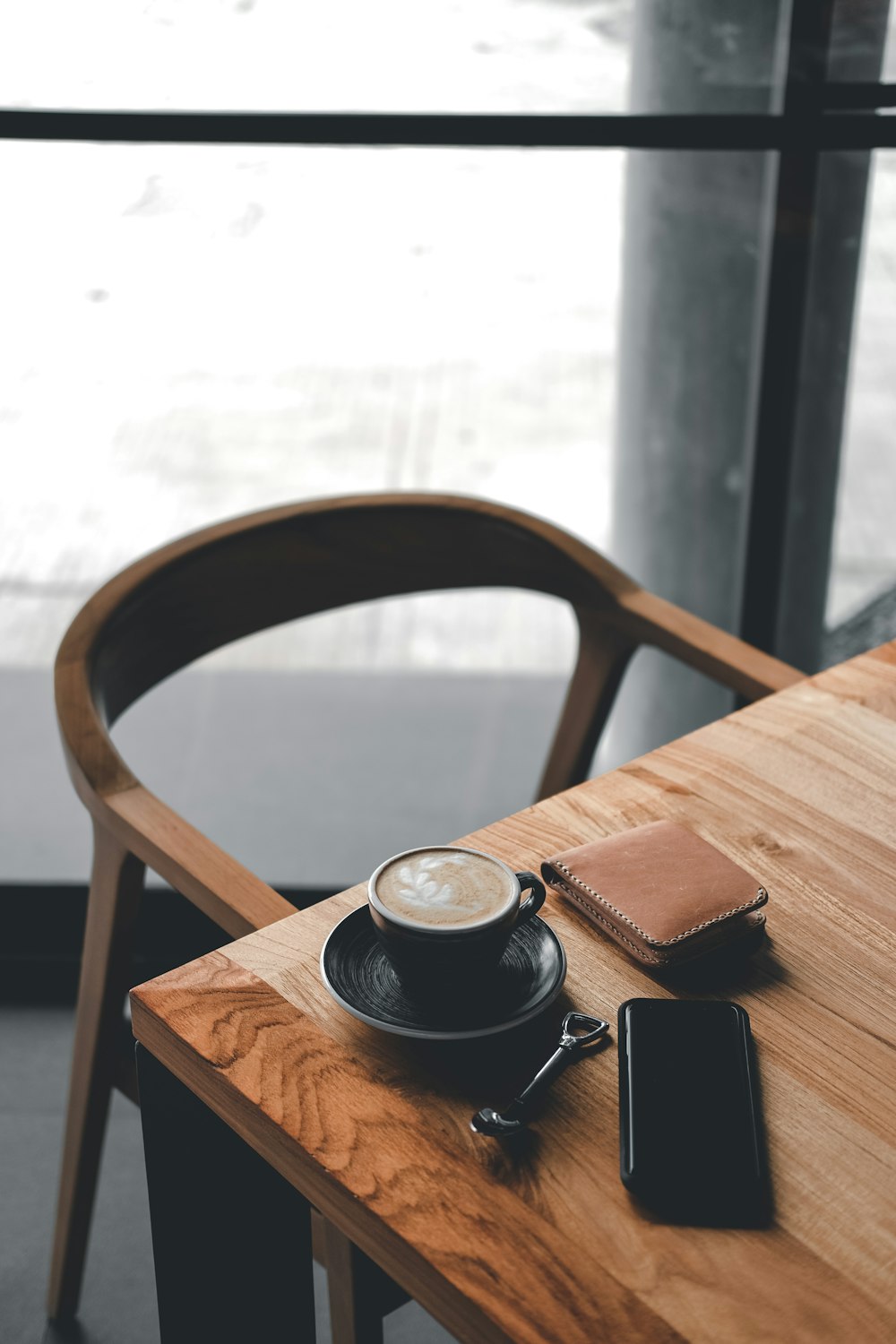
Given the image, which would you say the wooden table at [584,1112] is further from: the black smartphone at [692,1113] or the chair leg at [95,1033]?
the chair leg at [95,1033]

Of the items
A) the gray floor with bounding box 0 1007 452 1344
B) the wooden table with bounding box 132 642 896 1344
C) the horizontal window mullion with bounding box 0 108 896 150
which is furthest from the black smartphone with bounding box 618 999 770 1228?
the horizontal window mullion with bounding box 0 108 896 150

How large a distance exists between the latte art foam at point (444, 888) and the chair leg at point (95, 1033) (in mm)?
432

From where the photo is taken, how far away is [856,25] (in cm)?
149

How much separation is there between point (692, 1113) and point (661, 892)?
16 cm

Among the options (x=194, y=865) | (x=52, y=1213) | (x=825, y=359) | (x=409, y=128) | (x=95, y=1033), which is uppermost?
(x=409, y=128)

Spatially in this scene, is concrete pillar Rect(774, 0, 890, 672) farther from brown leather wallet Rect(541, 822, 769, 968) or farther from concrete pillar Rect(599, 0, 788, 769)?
brown leather wallet Rect(541, 822, 769, 968)

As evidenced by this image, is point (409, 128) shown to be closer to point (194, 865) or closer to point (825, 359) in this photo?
point (825, 359)

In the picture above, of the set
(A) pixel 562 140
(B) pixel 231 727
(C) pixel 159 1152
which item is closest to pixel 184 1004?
(C) pixel 159 1152

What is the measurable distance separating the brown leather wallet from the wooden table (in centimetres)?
2

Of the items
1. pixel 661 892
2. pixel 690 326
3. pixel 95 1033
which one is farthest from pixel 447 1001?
pixel 690 326

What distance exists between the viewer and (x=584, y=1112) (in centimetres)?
69

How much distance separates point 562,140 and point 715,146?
0.59 ft

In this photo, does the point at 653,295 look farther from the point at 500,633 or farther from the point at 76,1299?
the point at 76,1299

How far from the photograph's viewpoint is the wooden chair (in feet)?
3.44
